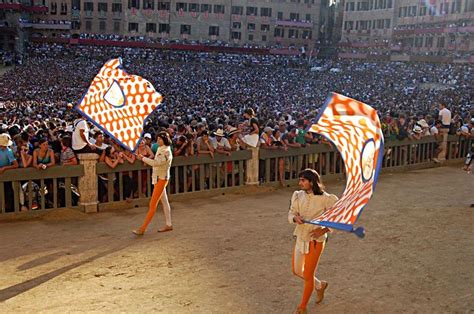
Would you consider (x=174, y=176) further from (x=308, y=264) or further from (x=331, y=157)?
(x=308, y=264)

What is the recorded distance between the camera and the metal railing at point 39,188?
9.43 meters

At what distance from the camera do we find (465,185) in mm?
12961

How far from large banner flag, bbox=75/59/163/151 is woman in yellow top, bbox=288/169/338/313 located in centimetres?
293

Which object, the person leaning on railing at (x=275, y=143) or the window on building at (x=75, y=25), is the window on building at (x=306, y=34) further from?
the person leaning on railing at (x=275, y=143)

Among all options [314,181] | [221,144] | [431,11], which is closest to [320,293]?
[314,181]

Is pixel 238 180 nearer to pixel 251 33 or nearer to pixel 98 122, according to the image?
pixel 98 122

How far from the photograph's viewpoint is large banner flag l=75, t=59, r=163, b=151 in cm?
791

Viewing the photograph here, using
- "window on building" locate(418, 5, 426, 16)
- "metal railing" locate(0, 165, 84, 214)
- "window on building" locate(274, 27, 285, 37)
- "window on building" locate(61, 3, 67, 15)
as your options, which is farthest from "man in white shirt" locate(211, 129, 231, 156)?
"window on building" locate(274, 27, 285, 37)

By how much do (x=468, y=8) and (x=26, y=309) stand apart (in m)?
62.3

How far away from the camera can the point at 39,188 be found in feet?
32.1

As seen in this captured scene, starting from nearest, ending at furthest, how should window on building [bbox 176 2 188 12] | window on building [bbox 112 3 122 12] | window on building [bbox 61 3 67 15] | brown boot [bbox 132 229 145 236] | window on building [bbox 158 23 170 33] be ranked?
brown boot [bbox 132 229 145 236]
window on building [bbox 61 3 67 15]
window on building [bbox 112 3 122 12]
window on building [bbox 176 2 188 12]
window on building [bbox 158 23 170 33]

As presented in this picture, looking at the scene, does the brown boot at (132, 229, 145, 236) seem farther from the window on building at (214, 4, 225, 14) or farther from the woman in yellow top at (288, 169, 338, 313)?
the window on building at (214, 4, 225, 14)

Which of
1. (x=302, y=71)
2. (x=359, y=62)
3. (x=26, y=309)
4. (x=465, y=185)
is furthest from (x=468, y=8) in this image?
(x=26, y=309)

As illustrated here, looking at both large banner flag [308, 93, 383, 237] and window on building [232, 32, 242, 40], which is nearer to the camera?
large banner flag [308, 93, 383, 237]
